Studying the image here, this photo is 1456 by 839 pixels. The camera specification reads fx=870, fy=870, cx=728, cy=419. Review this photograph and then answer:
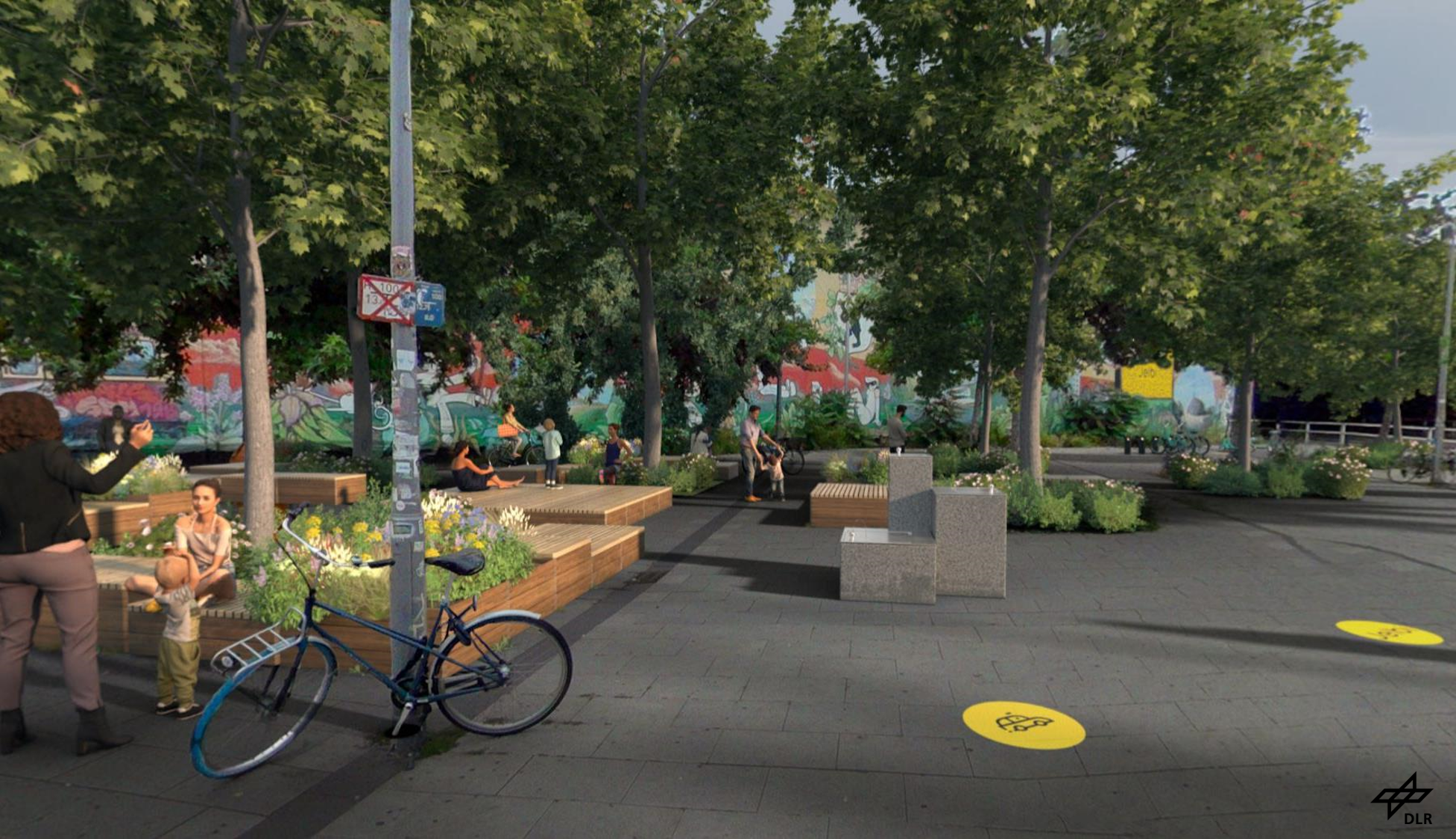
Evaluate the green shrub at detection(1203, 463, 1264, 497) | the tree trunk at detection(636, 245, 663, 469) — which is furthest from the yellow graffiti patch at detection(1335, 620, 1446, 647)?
the tree trunk at detection(636, 245, 663, 469)

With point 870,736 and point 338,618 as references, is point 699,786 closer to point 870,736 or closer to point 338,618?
point 870,736

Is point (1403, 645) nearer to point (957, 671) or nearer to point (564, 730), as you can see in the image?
point (957, 671)

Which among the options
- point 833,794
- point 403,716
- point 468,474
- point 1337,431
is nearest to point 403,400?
point 403,716

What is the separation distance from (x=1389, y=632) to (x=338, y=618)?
886 cm

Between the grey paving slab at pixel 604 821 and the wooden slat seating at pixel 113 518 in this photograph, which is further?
the wooden slat seating at pixel 113 518

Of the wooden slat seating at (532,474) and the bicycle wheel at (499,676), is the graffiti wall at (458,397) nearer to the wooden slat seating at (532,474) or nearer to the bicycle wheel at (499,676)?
the wooden slat seating at (532,474)

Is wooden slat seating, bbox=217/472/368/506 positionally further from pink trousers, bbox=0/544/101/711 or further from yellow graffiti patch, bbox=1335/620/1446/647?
yellow graffiti patch, bbox=1335/620/1446/647

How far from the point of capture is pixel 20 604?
191 inches

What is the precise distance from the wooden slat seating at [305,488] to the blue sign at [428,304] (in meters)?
11.1

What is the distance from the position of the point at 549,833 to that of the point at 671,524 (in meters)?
10.7

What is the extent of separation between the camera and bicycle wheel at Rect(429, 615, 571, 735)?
211 inches

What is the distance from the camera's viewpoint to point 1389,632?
305 inches

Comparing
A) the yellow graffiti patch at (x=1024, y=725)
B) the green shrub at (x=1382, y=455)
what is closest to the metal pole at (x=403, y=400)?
the yellow graffiti patch at (x=1024, y=725)

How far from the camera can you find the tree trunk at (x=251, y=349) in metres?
9.41
